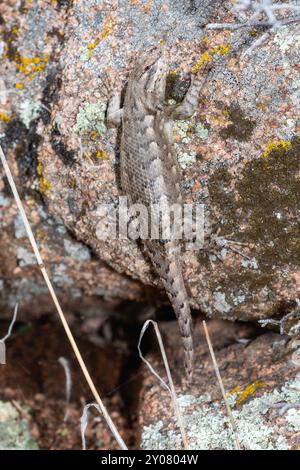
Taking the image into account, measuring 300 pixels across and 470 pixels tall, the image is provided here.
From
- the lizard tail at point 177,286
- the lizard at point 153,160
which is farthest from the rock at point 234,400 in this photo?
the lizard tail at point 177,286

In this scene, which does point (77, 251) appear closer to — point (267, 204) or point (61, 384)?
point (61, 384)

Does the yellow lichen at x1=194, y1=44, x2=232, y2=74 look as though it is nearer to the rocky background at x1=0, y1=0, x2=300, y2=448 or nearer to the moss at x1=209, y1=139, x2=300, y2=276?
the rocky background at x1=0, y1=0, x2=300, y2=448

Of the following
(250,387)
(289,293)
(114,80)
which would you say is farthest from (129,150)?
(250,387)

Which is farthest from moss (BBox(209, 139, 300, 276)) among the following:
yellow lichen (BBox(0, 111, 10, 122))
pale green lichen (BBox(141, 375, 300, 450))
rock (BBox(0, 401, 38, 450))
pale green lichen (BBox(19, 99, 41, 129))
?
rock (BBox(0, 401, 38, 450))

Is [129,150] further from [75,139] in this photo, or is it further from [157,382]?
[157,382]

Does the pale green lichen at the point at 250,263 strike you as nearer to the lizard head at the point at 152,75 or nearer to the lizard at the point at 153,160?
the lizard at the point at 153,160

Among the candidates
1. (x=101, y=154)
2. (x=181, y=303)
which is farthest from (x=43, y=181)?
(x=181, y=303)

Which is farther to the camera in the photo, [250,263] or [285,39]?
[250,263]
